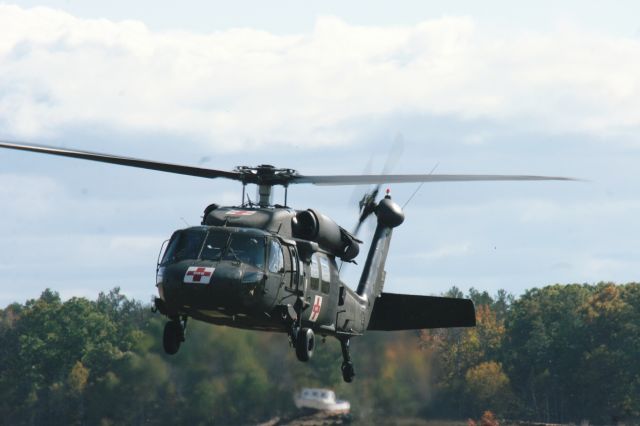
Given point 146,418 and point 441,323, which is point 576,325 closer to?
point 146,418

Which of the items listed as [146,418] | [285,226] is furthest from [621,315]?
[285,226]

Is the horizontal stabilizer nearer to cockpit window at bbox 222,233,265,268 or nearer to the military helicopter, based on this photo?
the military helicopter

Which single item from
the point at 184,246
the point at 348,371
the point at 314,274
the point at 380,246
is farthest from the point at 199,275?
the point at 380,246

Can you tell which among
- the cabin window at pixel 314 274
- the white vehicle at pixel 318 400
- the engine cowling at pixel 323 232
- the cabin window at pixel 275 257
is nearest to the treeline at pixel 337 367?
the white vehicle at pixel 318 400

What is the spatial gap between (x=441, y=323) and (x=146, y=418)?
2652 centimetres

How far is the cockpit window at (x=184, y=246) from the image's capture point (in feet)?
94.5

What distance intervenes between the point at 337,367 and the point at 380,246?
49.0 feet

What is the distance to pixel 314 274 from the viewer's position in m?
30.9

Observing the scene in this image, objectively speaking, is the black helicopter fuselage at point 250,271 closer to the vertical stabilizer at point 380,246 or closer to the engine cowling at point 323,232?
the engine cowling at point 323,232

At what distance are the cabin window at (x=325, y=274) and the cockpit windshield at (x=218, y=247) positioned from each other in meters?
2.72

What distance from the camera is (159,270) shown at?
2912 centimetres

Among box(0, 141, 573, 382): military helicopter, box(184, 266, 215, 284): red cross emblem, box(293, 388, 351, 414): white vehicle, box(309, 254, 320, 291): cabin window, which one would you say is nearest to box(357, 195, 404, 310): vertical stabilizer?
box(0, 141, 573, 382): military helicopter

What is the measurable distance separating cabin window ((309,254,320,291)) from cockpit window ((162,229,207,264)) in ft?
9.48

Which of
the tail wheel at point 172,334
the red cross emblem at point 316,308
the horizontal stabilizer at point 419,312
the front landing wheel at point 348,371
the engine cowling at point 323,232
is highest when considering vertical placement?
the engine cowling at point 323,232
